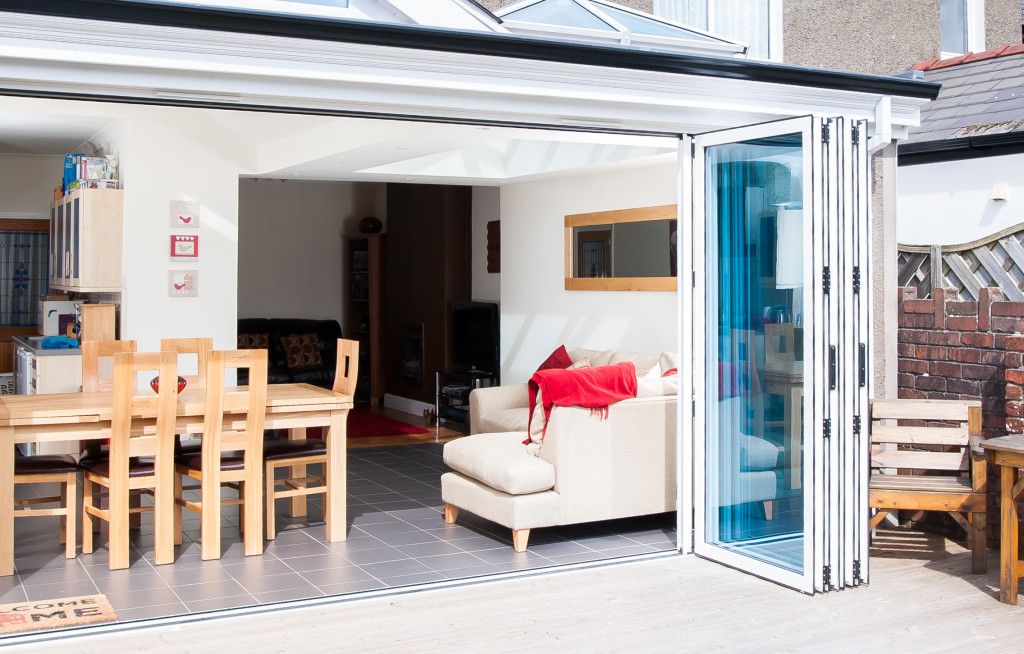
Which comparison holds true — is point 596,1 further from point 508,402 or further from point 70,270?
point 70,270

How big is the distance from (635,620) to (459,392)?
240 inches

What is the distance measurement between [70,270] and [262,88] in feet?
16.2

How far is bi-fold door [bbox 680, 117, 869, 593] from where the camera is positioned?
15.3ft

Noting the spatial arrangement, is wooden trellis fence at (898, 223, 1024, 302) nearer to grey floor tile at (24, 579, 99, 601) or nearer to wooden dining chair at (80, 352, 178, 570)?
wooden dining chair at (80, 352, 178, 570)

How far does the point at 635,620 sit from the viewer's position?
4.38m

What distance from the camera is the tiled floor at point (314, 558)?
15.7ft

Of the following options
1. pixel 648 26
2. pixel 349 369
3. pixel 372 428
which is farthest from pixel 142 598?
pixel 372 428

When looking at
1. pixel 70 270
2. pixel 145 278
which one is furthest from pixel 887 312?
pixel 70 270

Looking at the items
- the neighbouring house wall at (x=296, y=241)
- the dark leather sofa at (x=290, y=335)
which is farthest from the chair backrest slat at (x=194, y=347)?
the neighbouring house wall at (x=296, y=241)

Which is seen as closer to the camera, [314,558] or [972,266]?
[314,558]

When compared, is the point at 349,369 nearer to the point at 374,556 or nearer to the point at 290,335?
the point at 374,556

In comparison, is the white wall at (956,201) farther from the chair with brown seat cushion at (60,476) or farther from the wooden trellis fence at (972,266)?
the chair with brown seat cushion at (60,476)

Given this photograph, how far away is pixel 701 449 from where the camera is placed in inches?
207

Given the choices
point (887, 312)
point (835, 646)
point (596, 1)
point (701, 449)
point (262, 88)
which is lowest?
point (835, 646)
